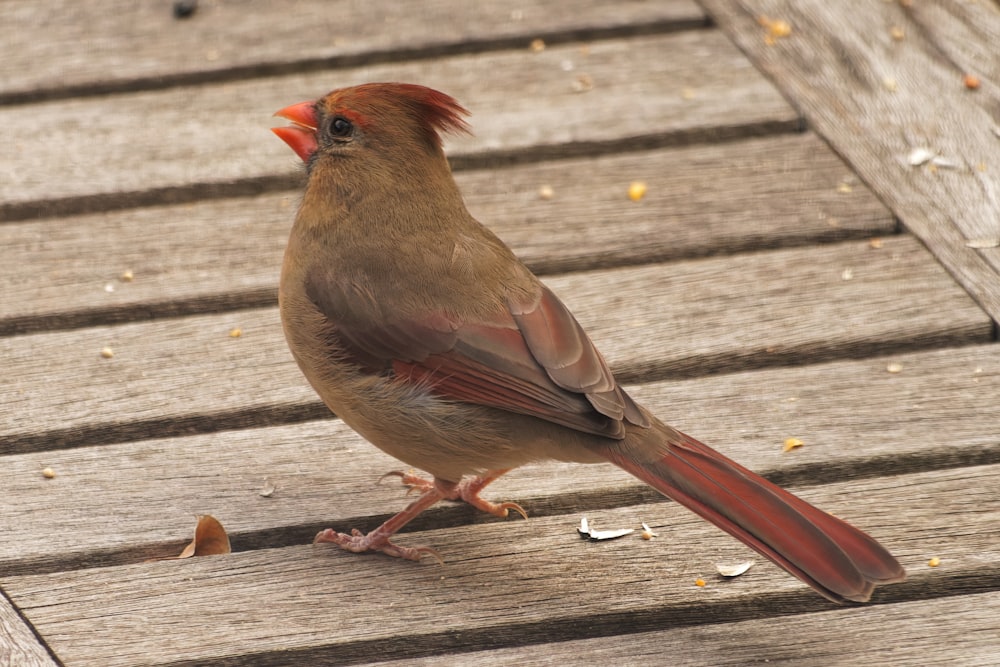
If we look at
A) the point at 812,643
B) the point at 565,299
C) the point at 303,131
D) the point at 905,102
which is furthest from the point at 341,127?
the point at 905,102

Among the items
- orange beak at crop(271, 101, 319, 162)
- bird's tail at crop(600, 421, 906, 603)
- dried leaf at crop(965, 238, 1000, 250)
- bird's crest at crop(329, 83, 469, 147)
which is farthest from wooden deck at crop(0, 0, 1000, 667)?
bird's crest at crop(329, 83, 469, 147)

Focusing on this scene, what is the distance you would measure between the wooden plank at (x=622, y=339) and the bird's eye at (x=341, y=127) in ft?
1.77

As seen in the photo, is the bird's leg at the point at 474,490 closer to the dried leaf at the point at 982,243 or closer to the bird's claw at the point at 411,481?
the bird's claw at the point at 411,481

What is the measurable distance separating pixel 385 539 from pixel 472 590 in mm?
209

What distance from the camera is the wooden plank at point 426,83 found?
388 cm

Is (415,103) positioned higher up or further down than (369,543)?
higher up

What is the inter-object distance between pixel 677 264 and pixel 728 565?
3.55 feet

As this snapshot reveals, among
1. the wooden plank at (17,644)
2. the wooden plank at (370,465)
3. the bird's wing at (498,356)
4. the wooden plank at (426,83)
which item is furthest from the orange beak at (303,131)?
the wooden plank at (17,644)

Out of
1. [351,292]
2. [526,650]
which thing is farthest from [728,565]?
[351,292]

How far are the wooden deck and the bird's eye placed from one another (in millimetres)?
544

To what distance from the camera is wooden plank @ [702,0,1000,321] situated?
358 cm

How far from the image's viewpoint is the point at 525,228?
3736 mm

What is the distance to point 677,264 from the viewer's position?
357cm

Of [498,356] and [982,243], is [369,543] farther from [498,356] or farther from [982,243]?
[982,243]
